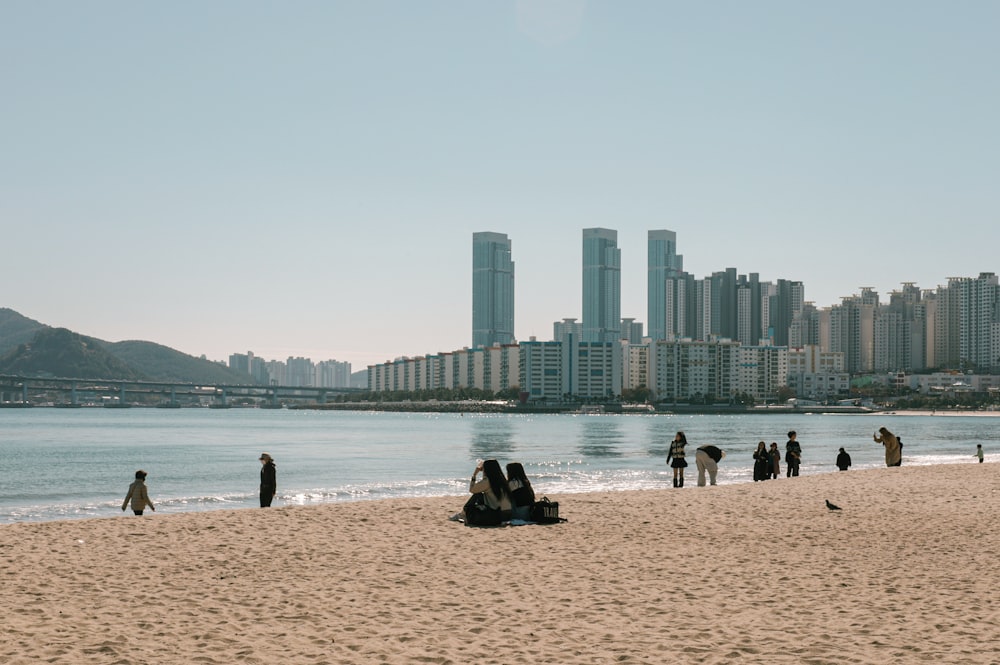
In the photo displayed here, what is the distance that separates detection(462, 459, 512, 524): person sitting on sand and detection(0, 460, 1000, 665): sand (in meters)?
0.38

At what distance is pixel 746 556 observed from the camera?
12867 millimetres

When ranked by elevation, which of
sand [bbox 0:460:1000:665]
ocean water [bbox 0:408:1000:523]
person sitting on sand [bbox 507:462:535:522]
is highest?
person sitting on sand [bbox 507:462:535:522]

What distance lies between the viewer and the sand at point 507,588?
806cm

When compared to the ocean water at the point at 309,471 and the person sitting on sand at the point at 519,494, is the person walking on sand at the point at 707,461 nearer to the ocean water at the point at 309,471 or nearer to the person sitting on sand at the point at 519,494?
the ocean water at the point at 309,471

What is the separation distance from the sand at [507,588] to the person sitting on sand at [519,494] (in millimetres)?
421

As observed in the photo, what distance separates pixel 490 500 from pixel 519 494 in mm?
600

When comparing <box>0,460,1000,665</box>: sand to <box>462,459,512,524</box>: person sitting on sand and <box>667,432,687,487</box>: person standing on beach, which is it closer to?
<box>462,459,512,524</box>: person sitting on sand

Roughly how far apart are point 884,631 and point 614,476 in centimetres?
3152

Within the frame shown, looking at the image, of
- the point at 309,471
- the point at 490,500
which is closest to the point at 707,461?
the point at 490,500

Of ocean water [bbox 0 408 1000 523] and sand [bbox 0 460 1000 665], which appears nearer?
sand [bbox 0 460 1000 665]

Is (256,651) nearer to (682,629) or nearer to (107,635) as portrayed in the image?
(107,635)

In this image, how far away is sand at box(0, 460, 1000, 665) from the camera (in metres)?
8.06

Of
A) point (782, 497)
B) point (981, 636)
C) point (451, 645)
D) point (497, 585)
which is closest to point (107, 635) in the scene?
point (451, 645)

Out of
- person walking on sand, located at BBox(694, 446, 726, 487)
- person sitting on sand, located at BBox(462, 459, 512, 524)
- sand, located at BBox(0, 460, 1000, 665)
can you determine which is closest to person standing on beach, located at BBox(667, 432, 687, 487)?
person walking on sand, located at BBox(694, 446, 726, 487)
